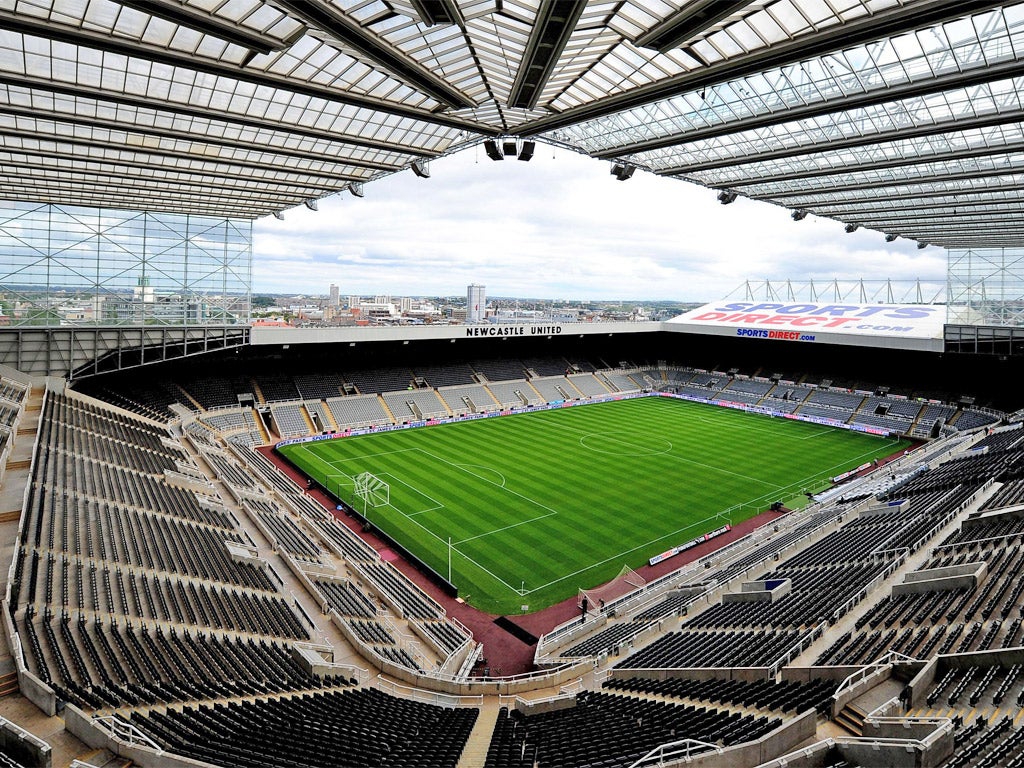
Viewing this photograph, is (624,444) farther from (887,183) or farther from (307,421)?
(307,421)

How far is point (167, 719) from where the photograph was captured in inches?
344

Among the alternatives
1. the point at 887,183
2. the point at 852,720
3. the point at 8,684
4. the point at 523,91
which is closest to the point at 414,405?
the point at 523,91

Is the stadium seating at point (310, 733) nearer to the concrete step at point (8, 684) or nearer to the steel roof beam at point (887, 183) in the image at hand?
the concrete step at point (8, 684)

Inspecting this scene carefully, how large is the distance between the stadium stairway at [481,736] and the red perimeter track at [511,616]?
94.9 inches

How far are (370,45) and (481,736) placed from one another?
13.6 metres

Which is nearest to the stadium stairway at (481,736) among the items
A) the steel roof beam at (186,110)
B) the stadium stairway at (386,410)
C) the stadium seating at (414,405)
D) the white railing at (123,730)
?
the white railing at (123,730)

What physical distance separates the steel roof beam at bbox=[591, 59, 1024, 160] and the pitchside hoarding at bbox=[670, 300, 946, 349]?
3308cm

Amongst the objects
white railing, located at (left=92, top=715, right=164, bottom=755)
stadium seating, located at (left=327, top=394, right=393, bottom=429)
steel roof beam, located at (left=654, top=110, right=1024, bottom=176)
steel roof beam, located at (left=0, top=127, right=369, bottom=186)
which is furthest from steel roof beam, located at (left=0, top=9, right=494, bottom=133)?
stadium seating, located at (left=327, top=394, right=393, bottom=429)

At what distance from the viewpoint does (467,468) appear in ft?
106

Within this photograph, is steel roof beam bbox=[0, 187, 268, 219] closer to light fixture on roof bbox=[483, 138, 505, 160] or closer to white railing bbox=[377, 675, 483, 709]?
light fixture on roof bbox=[483, 138, 505, 160]

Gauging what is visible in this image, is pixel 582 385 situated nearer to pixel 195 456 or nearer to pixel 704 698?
pixel 195 456

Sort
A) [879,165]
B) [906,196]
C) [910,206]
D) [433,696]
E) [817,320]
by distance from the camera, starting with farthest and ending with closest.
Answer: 1. [817,320]
2. [910,206]
3. [906,196]
4. [879,165]
5. [433,696]

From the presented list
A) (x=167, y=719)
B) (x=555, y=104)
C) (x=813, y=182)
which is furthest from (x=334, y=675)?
(x=813, y=182)

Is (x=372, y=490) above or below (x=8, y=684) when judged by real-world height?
below
